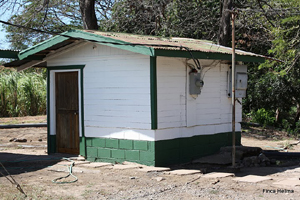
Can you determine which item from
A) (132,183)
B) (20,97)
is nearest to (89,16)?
(20,97)

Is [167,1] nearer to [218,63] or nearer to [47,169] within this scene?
[218,63]

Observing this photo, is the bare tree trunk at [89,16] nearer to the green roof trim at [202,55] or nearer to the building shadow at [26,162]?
the building shadow at [26,162]

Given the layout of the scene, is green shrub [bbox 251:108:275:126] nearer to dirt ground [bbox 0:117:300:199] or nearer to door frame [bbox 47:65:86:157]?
dirt ground [bbox 0:117:300:199]

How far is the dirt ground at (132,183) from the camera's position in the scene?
738 cm

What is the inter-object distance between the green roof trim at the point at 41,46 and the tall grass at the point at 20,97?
10.5m

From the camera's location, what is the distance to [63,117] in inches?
458

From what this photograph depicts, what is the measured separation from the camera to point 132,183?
326 inches

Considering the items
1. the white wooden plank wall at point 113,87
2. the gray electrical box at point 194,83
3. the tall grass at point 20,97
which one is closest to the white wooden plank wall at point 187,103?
Result: the gray electrical box at point 194,83

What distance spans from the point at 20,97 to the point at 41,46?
439 inches

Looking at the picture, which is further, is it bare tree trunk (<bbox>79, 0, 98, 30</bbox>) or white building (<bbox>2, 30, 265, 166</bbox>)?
bare tree trunk (<bbox>79, 0, 98, 30</bbox>)

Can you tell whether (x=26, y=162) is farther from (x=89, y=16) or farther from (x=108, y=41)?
(x=89, y=16)

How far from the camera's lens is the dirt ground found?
24.2 feet

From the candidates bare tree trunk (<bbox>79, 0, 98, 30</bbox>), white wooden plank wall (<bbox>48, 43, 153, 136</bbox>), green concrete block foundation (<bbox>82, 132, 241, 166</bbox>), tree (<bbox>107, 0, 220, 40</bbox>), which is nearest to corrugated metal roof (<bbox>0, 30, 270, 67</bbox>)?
white wooden plank wall (<bbox>48, 43, 153, 136</bbox>)

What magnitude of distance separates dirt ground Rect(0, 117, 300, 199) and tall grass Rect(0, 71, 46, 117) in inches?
382
